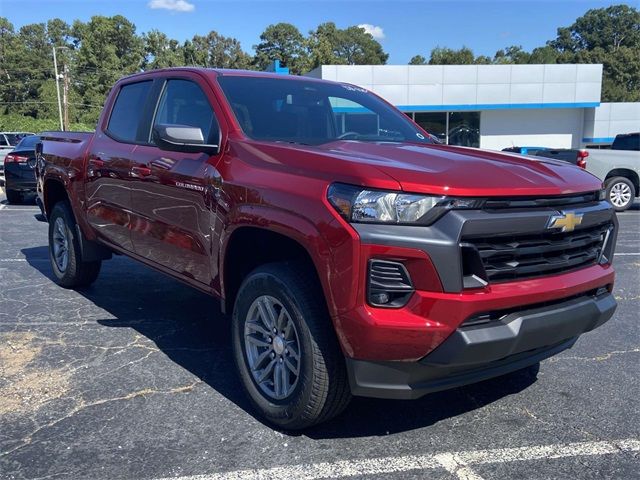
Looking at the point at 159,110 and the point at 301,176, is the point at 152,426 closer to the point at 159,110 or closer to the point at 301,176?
the point at 301,176

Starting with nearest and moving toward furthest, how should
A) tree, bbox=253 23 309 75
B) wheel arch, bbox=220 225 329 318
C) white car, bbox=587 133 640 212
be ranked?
1. wheel arch, bbox=220 225 329 318
2. white car, bbox=587 133 640 212
3. tree, bbox=253 23 309 75

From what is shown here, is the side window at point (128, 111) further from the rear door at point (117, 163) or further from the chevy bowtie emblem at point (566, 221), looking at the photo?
the chevy bowtie emblem at point (566, 221)

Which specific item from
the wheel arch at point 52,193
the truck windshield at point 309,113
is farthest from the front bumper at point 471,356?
the wheel arch at point 52,193

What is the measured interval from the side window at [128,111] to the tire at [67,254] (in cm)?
125

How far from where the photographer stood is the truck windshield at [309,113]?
380cm

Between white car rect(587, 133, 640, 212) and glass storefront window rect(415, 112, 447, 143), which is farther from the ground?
glass storefront window rect(415, 112, 447, 143)

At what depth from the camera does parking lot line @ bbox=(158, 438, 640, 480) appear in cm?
274

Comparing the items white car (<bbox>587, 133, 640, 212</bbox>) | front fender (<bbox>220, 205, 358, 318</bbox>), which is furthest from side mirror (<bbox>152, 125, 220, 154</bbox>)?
white car (<bbox>587, 133, 640, 212</bbox>)

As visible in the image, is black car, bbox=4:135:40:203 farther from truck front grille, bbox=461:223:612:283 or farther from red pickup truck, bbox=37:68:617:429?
truck front grille, bbox=461:223:612:283

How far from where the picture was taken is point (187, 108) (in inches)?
164

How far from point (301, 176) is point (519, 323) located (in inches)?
49.2

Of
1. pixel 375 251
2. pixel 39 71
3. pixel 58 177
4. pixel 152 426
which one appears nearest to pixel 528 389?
pixel 375 251

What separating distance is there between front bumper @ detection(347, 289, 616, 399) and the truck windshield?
1.53 metres

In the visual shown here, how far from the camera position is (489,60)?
238 ft
